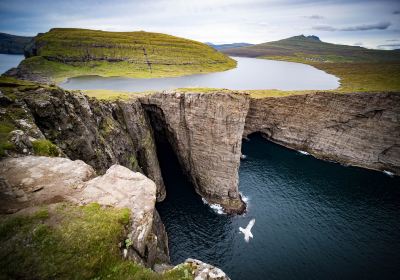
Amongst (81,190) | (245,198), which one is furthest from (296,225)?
(81,190)

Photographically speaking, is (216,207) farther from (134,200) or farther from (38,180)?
(38,180)

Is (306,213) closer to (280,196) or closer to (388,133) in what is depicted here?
(280,196)

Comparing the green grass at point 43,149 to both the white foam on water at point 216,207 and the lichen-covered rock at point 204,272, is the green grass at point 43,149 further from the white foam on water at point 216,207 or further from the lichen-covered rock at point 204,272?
the white foam on water at point 216,207

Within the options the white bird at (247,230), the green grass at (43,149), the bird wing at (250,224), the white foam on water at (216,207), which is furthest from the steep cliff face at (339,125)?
the green grass at (43,149)

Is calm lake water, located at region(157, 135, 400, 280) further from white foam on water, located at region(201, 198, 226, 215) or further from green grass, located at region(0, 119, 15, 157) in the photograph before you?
green grass, located at region(0, 119, 15, 157)

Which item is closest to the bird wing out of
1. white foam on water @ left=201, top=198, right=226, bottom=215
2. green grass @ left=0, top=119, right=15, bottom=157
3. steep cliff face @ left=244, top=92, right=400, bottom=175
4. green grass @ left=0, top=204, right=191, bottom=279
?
white foam on water @ left=201, top=198, right=226, bottom=215

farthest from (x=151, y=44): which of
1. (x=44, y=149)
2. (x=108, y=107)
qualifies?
(x=44, y=149)
